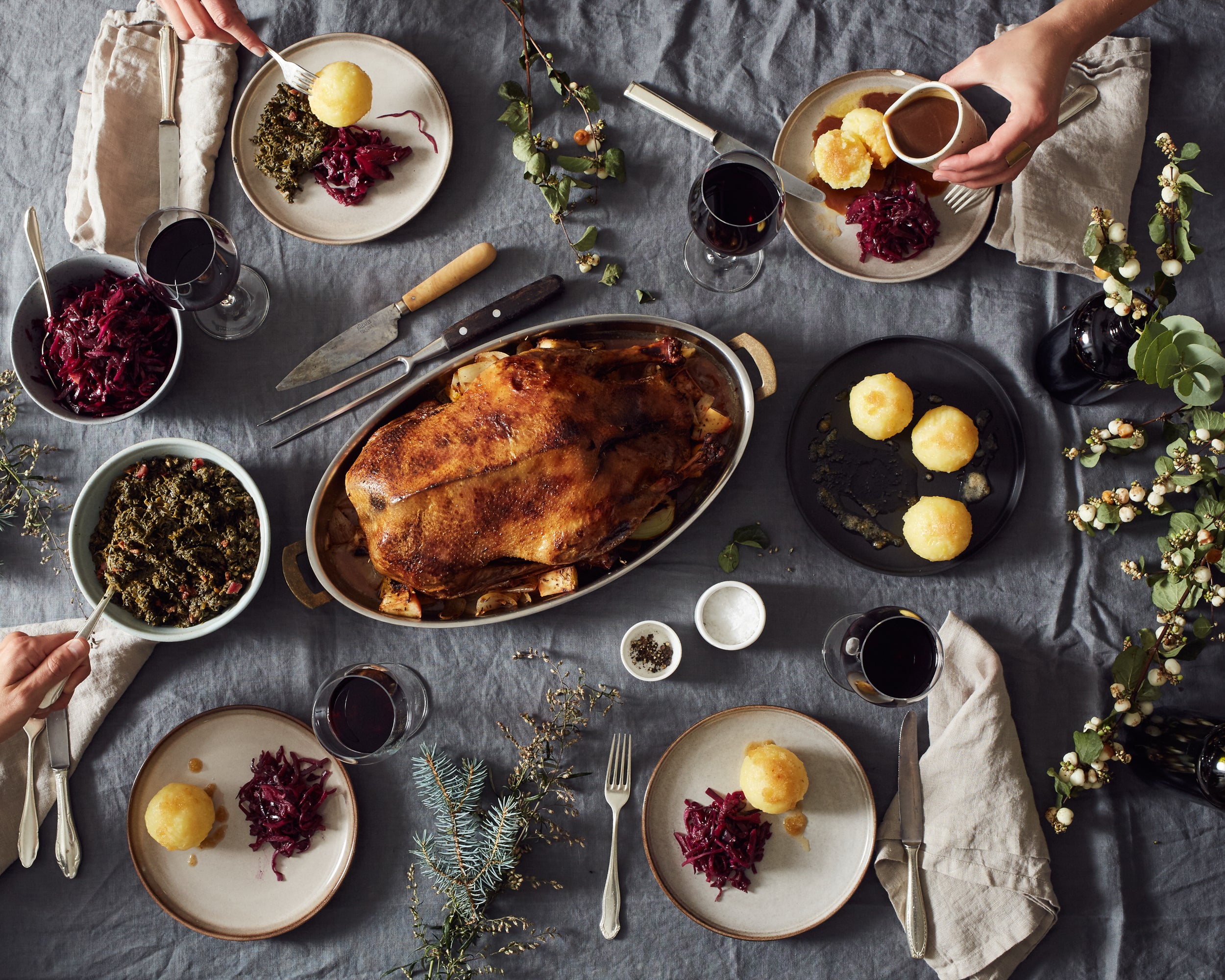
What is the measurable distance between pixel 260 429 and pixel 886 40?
95.7 inches

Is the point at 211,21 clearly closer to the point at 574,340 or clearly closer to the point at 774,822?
the point at 574,340

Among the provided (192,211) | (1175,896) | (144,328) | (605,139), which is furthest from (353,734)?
(1175,896)

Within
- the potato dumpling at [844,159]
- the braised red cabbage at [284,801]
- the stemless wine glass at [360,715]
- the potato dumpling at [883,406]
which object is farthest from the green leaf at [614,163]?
the braised red cabbage at [284,801]

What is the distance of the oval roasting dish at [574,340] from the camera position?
238cm

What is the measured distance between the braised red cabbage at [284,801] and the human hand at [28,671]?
1.99ft

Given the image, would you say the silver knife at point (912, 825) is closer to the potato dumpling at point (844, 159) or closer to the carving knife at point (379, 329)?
the potato dumpling at point (844, 159)

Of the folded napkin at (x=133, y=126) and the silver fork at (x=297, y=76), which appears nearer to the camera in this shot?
the silver fork at (x=297, y=76)

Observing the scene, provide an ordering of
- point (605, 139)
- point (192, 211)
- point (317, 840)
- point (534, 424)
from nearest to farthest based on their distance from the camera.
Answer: point (534, 424)
point (192, 211)
point (317, 840)
point (605, 139)

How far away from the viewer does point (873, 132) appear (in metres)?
2.51

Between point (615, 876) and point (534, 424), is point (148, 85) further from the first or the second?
point (615, 876)

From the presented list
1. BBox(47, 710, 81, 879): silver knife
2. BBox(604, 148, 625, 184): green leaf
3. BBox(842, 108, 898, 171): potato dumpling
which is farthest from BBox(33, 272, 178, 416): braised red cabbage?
BBox(842, 108, 898, 171): potato dumpling

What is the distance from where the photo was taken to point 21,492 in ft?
8.66

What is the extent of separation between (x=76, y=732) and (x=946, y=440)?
2860mm

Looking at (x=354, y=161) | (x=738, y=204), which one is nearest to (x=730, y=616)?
(x=738, y=204)
